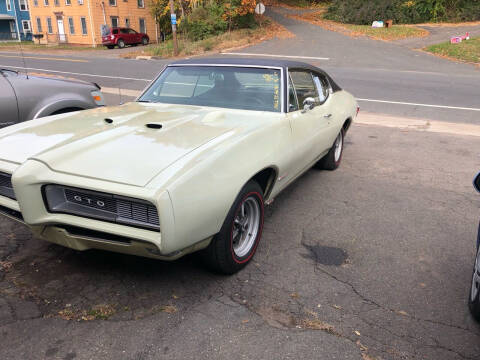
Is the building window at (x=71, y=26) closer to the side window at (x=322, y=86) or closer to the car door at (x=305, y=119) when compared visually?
the side window at (x=322, y=86)

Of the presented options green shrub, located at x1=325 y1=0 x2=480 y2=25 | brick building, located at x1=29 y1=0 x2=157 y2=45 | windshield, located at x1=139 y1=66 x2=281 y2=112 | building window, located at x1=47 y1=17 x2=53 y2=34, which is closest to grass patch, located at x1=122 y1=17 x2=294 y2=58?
green shrub, located at x1=325 y1=0 x2=480 y2=25

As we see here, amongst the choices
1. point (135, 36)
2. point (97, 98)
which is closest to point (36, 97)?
point (97, 98)

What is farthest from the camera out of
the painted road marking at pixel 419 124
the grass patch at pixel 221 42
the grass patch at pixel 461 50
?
the grass patch at pixel 221 42

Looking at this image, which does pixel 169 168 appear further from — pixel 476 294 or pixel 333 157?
pixel 333 157

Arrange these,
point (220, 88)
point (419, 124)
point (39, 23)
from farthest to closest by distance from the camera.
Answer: point (39, 23) → point (419, 124) → point (220, 88)

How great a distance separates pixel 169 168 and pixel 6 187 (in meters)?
1.28

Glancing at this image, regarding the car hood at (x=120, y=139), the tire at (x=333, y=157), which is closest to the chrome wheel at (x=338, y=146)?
the tire at (x=333, y=157)

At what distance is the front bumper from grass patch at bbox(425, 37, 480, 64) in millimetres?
19373

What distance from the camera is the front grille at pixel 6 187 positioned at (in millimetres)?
2861

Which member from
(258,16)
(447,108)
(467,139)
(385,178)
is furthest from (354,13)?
(385,178)

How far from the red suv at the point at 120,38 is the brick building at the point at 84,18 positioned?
4841 mm

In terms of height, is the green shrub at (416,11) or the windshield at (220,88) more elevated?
the green shrub at (416,11)

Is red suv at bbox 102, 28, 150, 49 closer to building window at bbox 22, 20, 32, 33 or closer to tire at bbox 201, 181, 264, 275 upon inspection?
building window at bbox 22, 20, 32, 33

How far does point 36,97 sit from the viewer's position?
5105mm
